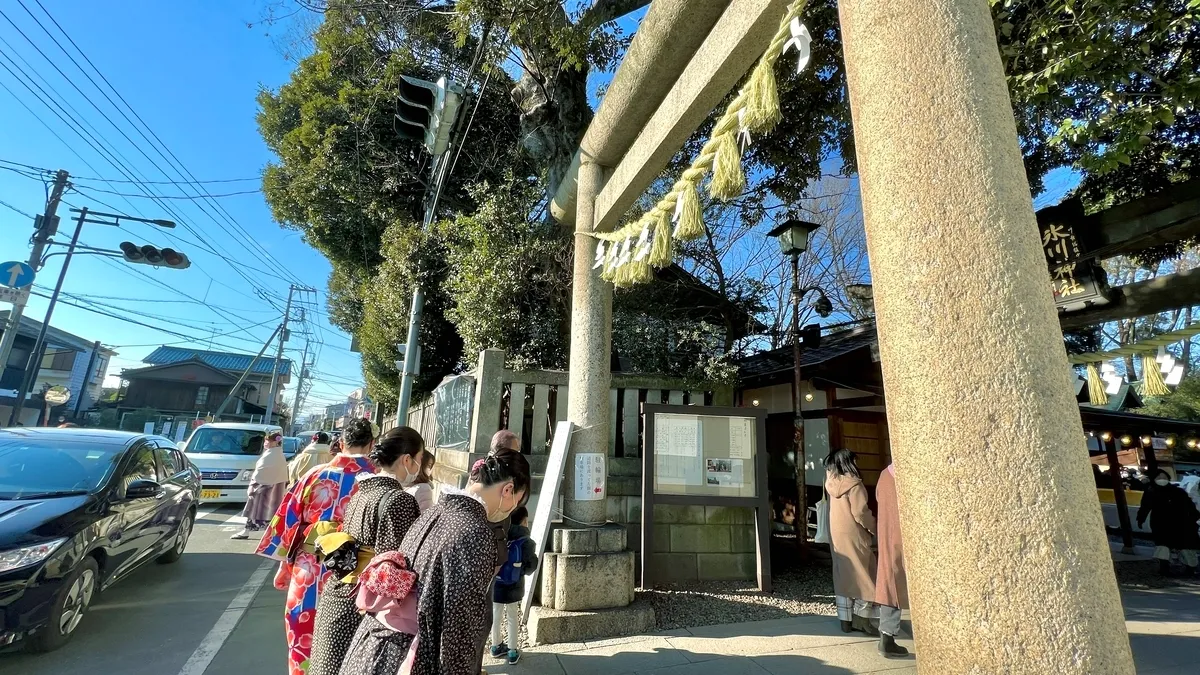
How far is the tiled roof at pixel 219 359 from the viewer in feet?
122

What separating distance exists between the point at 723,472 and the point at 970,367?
403 centimetres

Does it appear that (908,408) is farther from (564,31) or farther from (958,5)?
(564,31)

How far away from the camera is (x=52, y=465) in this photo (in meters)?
4.55

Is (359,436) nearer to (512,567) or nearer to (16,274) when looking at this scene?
(512,567)

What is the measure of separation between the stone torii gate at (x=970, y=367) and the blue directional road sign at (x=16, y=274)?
14040 mm

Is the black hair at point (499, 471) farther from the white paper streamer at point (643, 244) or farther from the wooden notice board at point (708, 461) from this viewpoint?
the wooden notice board at point (708, 461)

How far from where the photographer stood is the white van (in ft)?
32.0

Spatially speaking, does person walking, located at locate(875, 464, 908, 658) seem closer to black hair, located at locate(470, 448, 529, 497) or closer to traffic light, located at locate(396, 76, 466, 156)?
black hair, located at locate(470, 448, 529, 497)

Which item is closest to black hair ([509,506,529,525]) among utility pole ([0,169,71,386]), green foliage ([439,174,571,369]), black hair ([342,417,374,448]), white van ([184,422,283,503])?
black hair ([342,417,374,448])

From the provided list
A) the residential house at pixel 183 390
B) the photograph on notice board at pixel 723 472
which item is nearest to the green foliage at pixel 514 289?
the photograph on notice board at pixel 723 472

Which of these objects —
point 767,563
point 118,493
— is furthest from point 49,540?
point 767,563

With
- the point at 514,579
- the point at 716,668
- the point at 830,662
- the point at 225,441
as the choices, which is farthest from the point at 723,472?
the point at 225,441

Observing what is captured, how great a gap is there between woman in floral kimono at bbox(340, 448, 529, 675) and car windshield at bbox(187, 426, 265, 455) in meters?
11.0

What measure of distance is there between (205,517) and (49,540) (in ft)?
22.1
